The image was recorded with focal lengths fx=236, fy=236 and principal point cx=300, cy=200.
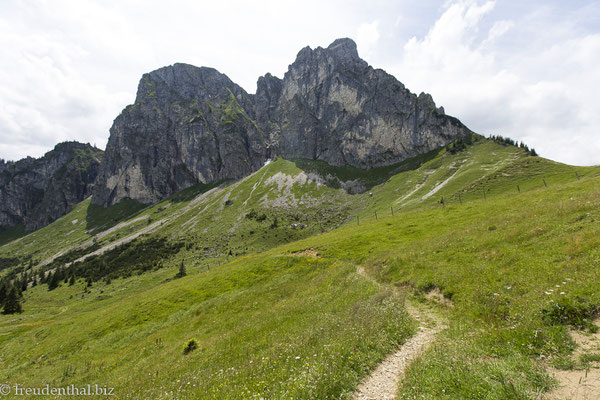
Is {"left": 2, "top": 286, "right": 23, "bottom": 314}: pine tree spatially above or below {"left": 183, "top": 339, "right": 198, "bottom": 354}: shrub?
below

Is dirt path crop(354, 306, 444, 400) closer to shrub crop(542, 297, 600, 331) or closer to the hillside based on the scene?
the hillside

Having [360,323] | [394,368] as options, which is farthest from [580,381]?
[360,323]

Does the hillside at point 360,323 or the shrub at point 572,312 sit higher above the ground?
the shrub at point 572,312

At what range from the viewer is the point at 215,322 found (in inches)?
930

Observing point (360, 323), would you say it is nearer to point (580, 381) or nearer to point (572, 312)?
point (580, 381)

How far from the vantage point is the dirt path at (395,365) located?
8.02 meters

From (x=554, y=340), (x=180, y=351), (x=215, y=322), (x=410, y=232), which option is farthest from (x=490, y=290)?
(x=410, y=232)


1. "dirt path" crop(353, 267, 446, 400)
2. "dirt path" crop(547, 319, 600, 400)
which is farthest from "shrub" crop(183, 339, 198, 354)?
"dirt path" crop(547, 319, 600, 400)

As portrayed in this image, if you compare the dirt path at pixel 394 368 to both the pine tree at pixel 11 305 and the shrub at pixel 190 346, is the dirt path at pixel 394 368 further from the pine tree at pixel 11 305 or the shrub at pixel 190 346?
the pine tree at pixel 11 305

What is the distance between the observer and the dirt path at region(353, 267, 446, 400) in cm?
802

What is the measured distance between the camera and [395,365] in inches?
369

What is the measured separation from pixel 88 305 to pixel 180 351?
94.9 m

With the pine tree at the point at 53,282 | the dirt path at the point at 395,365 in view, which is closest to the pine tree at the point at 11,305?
the pine tree at the point at 53,282

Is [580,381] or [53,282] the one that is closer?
[580,381]
